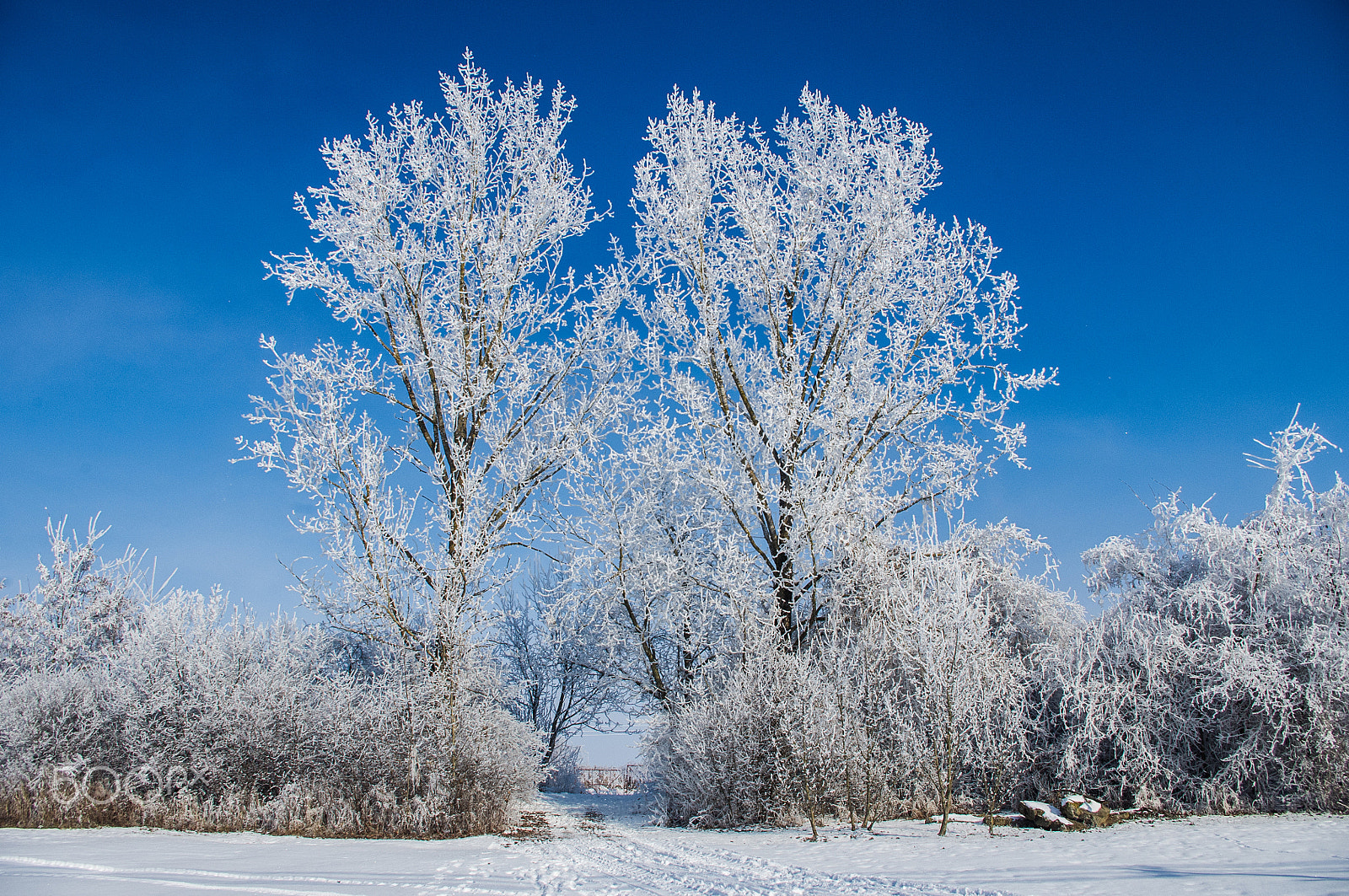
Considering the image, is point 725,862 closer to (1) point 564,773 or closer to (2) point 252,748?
(2) point 252,748

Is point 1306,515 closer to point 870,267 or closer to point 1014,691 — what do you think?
point 1014,691

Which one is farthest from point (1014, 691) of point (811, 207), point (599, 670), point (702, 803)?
point (811, 207)

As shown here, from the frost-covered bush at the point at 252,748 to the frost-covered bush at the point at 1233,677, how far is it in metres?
8.12

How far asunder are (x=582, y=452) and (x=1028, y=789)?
857 centimetres

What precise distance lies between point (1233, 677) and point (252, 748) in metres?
12.4

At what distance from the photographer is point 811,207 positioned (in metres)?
13.3

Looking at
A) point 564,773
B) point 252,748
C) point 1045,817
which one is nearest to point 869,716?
point 1045,817

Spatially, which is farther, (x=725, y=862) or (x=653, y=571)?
(x=653, y=571)

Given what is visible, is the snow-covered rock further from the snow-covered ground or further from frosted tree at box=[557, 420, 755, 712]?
frosted tree at box=[557, 420, 755, 712]

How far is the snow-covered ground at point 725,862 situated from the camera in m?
5.15

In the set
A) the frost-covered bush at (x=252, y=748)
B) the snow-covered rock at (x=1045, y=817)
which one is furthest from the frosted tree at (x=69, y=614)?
the snow-covered rock at (x=1045, y=817)

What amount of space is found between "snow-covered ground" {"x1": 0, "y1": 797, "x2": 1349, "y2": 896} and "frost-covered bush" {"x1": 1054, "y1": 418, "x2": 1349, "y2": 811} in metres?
0.90

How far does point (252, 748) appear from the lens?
8930 millimetres

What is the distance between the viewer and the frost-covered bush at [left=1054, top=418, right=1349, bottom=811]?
9320 millimetres
